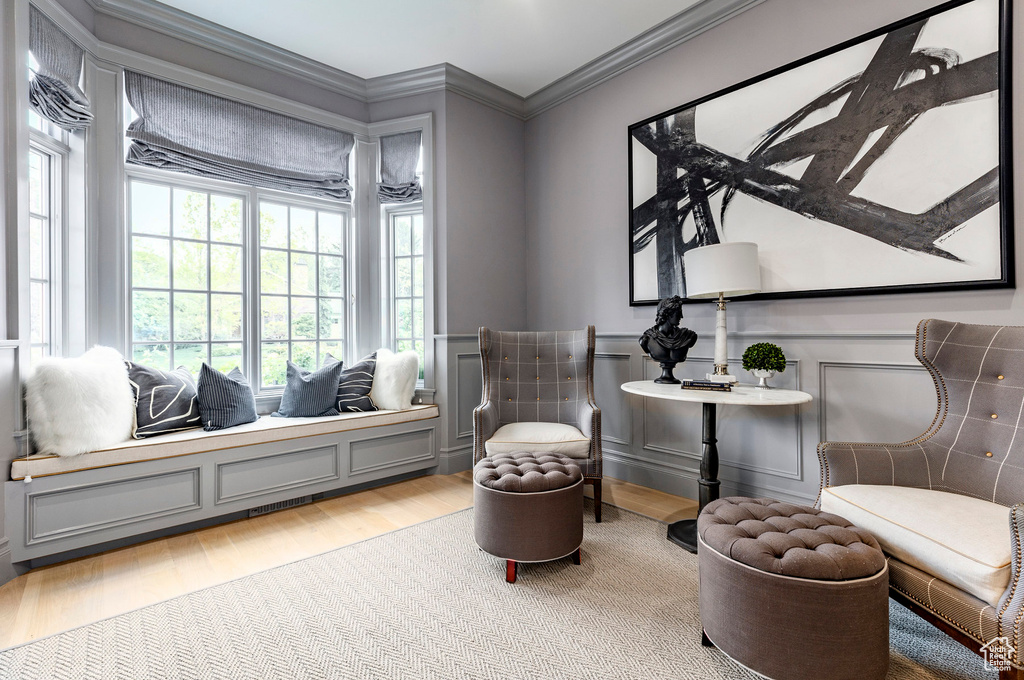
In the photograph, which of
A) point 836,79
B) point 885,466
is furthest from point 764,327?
point 836,79

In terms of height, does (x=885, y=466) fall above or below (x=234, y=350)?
below

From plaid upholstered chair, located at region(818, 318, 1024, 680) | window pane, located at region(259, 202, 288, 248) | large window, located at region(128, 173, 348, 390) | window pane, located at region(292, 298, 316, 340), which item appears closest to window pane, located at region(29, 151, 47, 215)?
large window, located at region(128, 173, 348, 390)

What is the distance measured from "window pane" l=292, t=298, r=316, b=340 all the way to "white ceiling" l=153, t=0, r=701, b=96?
1714 mm

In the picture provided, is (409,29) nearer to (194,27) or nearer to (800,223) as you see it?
(194,27)

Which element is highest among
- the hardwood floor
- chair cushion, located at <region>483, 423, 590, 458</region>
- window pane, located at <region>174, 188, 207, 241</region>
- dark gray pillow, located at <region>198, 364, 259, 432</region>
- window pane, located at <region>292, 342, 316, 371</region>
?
window pane, located at <region>174, 188, 207, 241</region>

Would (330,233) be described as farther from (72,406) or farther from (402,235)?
(72,406)

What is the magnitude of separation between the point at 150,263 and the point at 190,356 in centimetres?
61

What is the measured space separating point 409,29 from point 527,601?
3.28 m

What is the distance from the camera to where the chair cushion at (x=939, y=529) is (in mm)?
1242

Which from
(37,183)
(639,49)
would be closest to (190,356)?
(37,183)

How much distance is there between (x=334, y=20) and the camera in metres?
2.94

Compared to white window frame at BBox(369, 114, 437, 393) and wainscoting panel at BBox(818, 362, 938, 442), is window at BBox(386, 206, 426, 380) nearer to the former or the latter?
white window frame at BBox(369, 114, 437, 393)

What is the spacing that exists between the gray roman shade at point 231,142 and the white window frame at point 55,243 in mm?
338

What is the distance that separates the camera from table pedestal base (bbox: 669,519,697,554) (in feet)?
7.53
